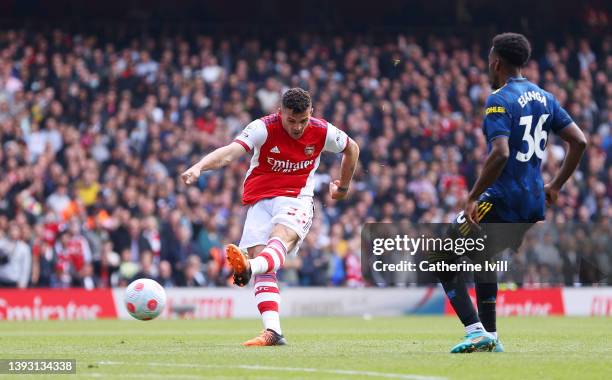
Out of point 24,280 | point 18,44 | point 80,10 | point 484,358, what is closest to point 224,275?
point 24,280

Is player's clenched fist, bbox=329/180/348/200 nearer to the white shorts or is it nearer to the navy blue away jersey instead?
the white shorts

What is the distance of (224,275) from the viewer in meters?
21.5

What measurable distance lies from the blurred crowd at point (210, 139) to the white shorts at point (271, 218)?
10.4m

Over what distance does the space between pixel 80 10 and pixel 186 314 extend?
34.5ft

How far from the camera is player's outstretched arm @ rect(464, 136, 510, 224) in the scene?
838 cm

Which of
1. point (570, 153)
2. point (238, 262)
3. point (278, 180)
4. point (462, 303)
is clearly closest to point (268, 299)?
point (238, 262)

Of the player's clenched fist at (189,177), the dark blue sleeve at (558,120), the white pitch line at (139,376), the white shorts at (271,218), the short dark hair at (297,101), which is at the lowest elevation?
the white pitch line at (139,376)

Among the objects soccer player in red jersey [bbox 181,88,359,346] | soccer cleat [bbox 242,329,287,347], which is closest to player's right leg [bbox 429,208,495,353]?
soccer player in red jersey [bbox 181,88,359,346]

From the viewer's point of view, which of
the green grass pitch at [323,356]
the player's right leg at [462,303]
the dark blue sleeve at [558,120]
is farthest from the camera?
the dark blue sleeve at [558,120]

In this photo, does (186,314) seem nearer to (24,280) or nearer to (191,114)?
(24,280)

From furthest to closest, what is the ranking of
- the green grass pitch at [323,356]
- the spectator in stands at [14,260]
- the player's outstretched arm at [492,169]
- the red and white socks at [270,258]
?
the spectator in stands at [14,260], the red and white socks at [270,258], the player's outstretched arm at [492,169], the green grass pitch at [323,356]

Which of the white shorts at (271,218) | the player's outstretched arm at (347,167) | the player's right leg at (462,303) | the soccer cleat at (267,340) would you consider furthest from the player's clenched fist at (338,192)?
the player's right leg at (462,303)

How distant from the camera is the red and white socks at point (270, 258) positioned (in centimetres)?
979

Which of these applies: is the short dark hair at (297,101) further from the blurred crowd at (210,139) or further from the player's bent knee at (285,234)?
the blurred crowd at (210,139)
